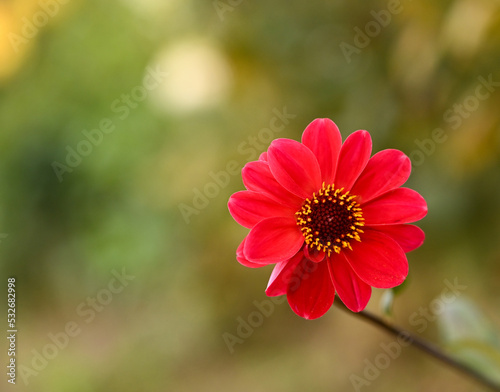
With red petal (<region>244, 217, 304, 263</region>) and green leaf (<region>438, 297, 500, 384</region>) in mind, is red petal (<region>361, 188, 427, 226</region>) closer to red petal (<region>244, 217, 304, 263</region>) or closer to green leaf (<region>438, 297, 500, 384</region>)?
red petal (<region>244, 217, 304, 263</region>)

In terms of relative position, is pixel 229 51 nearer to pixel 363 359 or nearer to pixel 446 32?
pixel 446 32

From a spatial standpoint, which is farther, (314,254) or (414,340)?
(414,340)

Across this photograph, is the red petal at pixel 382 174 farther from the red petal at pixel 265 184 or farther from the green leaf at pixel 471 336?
the green leaf at pixel 471 336

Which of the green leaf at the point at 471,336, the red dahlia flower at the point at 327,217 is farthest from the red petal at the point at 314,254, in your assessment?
the green leaf at the point at 471,336

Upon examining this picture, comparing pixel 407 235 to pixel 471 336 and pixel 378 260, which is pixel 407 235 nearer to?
pixel 378 260

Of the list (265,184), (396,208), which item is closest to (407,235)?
(396,208)

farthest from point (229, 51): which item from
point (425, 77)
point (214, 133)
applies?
point (425, 77)

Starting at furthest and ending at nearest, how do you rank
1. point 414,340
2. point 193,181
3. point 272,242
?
1. point 193,181
2. point 414,340
3. point 272,242
